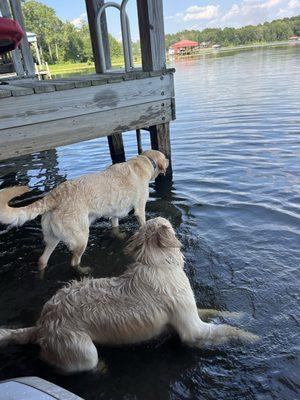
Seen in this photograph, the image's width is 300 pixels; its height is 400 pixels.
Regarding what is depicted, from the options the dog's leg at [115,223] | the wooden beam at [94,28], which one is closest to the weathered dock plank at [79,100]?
the dog's leg at [115,223]

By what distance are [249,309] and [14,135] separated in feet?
12.8

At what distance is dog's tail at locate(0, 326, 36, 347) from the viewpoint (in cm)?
317

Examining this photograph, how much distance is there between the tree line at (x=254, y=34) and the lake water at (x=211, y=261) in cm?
11453

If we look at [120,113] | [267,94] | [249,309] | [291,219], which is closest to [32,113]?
[120,113]

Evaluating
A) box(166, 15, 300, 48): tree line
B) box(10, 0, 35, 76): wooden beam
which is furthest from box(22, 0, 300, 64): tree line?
box(10, 0, 35, 76): wooden beam

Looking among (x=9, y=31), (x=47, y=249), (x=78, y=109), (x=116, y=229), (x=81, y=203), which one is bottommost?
(x=116, y=229)

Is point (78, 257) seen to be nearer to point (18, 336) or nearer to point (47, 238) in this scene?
point (47, 238)

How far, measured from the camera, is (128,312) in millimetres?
3295

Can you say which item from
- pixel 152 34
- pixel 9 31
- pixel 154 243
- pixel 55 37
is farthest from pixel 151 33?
pixel 55 37

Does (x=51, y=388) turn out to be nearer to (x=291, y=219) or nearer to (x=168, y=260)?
(x=168, y=260)

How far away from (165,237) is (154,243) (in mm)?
156

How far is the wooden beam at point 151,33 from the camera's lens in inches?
239

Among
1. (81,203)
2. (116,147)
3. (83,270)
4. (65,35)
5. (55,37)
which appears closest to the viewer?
(81,203)

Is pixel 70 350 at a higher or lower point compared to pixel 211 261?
higher
